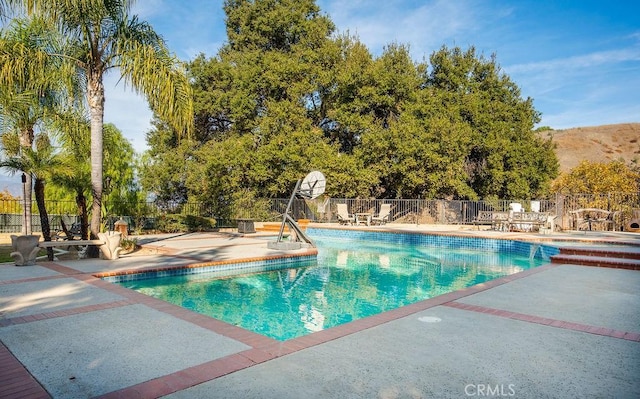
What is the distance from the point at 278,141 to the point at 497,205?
13560 mm

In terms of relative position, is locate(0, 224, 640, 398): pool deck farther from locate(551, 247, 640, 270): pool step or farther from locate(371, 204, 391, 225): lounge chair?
locate(371, 204, 391, 225): lounge chair

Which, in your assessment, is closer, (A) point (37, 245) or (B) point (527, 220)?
(A) point (37, 245)

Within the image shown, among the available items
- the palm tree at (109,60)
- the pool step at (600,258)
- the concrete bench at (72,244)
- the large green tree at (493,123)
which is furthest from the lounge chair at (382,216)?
the concrete bench at (72,244)

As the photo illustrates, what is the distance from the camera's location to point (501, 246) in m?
14.4

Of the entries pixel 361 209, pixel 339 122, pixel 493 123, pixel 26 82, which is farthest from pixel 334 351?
pixel 493 123

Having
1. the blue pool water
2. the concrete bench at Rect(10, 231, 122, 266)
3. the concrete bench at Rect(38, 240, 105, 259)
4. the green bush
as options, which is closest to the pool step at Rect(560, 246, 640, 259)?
the blue pool water

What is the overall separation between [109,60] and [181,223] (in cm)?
904

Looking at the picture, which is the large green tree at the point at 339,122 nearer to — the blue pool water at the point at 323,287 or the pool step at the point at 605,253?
the blue pool water at the point at 323,287

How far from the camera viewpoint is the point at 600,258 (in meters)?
9.48

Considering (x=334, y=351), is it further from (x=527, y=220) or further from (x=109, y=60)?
(x=527, y=220)

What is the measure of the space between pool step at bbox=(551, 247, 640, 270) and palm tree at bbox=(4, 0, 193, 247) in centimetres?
982

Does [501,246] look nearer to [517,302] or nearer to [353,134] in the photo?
[517,302]

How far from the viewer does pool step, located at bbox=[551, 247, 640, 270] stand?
889 centimetres

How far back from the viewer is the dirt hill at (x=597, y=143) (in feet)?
170
